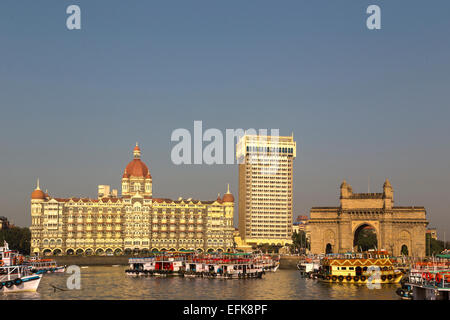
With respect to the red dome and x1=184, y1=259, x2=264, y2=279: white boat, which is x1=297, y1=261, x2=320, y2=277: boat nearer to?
x1=184, y1=259, x2=264, y2=279: white boat

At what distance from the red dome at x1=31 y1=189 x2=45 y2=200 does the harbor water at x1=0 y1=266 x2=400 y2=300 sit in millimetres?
90906

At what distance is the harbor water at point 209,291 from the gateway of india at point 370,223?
4675 centimetres

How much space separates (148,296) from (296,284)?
29476 mm

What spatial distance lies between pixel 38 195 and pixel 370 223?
10066cm

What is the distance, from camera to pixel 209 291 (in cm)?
8762

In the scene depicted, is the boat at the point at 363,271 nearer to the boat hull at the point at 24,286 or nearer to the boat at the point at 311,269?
the boat at the point at 311,269

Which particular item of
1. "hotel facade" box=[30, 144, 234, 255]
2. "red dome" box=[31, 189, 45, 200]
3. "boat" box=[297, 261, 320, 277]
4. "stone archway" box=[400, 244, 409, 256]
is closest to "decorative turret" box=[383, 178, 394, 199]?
"stone archway" box=[400, 244, 409, 256]

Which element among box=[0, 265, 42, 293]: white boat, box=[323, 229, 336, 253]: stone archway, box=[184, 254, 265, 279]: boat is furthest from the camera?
box=[323, 229, 336, 253]: stone archway

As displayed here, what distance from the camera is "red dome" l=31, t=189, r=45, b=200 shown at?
192625 mm

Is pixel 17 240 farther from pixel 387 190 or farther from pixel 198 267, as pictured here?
pixel 387 190

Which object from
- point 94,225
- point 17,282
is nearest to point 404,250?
point 94,225
